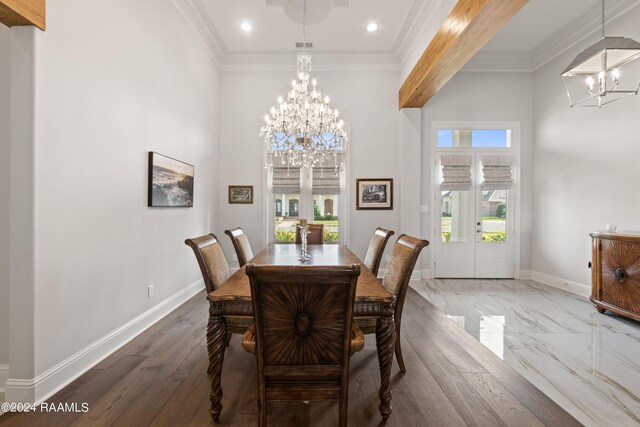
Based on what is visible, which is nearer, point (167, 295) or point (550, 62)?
point (167, 295)

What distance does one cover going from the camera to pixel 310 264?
2.40 m

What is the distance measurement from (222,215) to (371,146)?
291cm

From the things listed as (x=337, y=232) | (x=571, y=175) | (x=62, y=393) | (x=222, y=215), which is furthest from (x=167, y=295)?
(x=571, y=175)

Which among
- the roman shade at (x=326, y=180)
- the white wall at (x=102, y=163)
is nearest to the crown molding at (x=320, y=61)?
the white wall at (x=102, y=163)

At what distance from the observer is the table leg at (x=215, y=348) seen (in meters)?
1.65

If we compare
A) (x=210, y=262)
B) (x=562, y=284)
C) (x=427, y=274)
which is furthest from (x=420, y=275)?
(x=210, y=262)

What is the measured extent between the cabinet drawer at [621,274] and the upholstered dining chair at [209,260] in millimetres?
4147

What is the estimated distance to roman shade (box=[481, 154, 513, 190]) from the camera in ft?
16.8

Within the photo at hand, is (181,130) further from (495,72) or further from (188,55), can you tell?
(495,72)

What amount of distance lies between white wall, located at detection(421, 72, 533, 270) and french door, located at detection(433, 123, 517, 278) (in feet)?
0.57

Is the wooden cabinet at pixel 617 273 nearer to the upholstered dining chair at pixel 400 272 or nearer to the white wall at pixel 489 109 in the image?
the white wall at pixel 489 109

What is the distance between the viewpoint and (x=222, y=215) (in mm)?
5184

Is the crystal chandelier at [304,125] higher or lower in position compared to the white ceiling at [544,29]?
lower

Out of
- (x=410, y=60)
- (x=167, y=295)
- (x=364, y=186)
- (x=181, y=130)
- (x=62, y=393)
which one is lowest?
(x=62, y=393)
